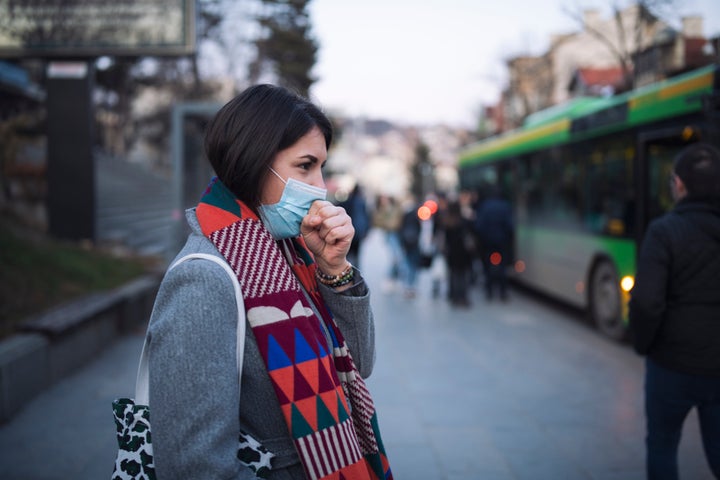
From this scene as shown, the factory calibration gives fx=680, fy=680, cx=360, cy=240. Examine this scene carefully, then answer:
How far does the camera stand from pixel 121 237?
46.4ft

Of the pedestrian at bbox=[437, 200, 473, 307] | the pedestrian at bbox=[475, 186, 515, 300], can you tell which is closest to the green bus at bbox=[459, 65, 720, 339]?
the pedestrian at bbox=[475, 186, 515, 300]

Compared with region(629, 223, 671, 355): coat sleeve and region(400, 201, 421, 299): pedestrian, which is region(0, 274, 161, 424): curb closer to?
region(629, 223, 671, 355): coat sleeve

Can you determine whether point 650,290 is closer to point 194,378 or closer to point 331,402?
point 331,402

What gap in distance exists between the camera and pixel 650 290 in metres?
3.20

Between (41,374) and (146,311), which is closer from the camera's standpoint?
(41,374)

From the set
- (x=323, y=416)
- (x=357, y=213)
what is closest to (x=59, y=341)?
(x=323, y=416)

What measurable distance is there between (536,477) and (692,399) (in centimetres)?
153

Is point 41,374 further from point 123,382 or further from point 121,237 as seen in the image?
point 121,237

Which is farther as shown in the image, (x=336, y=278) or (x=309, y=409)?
(x=336, y=278)

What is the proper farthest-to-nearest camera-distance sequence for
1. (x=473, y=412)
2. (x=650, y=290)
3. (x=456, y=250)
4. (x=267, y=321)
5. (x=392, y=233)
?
(x=392, y=233), (x=456, y=250), (x=473, y=412), (x=650, y=290), (x=267, y=321)

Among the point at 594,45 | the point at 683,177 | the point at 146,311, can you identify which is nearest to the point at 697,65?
the point at 683,177

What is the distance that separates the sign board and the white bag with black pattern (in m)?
11.1

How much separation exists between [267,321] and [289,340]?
0.07 metres

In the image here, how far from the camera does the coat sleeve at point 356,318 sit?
6.40 feet
